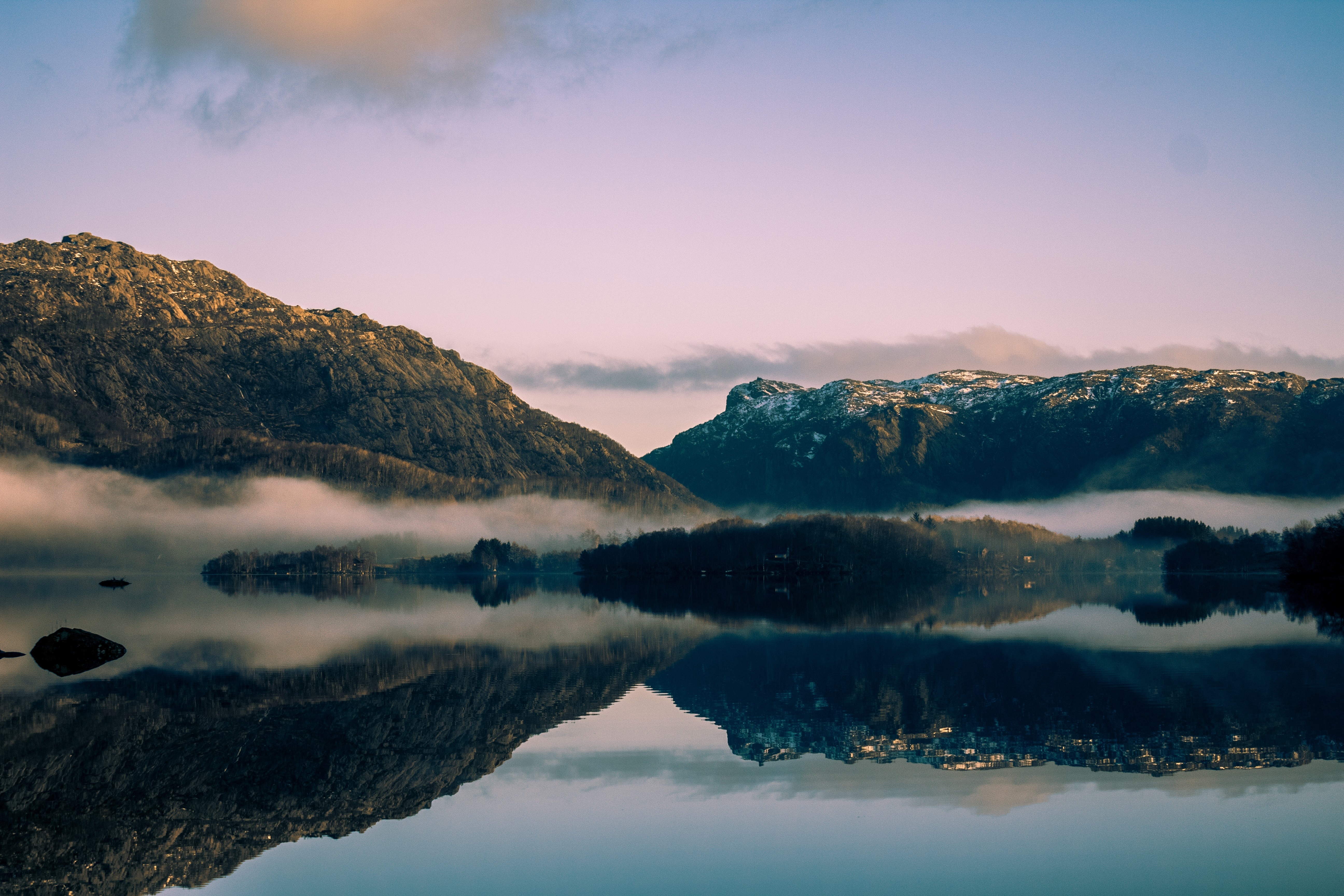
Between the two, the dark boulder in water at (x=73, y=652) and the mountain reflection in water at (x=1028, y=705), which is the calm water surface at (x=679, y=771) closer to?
the mountain reflection in water at (x=1028, y=705)

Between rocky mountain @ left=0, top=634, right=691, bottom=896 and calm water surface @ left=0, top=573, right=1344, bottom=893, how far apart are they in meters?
0.11

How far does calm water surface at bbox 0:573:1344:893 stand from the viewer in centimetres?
1811

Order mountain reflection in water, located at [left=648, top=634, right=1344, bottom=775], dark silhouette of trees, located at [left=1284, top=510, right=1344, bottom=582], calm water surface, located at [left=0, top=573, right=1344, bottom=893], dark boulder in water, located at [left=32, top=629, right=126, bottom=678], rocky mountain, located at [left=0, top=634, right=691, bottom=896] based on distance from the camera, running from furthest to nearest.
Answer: dark silhouette of trees, located at [left=1284, top=510, right=1344, bottom=582], dark boulder in water, located at [left=32, top=629, right=126, bottom=678], mountain reflection in water, located at [left=648, top=634, right=1344, bottom=775], rocky mountain, located at [left=0, top=634, right=691, bottom=896], calm water surface, located at [left=0, top=573, right=1344, bottom=893]

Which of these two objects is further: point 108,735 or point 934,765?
point 108,735

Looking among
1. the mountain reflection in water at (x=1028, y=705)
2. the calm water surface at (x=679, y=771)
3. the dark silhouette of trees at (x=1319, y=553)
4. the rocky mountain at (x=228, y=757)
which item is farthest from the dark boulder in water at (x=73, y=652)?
the dark silhouette of trees at (x=1319, y=553)

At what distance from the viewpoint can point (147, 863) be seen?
18.9 m

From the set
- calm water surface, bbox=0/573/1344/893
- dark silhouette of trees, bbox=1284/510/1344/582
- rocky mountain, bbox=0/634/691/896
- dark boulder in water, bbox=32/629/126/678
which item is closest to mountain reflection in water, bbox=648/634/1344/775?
calm water surface, bbox=0/573/1344/893

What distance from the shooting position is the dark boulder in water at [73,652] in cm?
4522

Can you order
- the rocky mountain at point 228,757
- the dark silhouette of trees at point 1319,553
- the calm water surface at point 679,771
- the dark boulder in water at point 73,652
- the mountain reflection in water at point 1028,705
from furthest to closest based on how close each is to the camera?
the dark silhouette of trees at point 1319,553, the dark boulder in water at point 73,652, the mountain reflection in water at point 1028,705, the rocky mountain at point 228,757, the calm water surface at point 679,771

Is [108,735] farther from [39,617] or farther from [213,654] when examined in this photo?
[39,617]

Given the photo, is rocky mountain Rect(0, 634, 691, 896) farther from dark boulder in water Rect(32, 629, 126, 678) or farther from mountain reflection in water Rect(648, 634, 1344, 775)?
mountain reflection in water Rect(648, 634, 1344, 775)

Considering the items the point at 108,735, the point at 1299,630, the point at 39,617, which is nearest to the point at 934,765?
the point at 108,735

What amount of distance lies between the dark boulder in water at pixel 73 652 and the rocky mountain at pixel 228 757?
5.89 m

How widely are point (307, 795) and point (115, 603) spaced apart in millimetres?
99593
